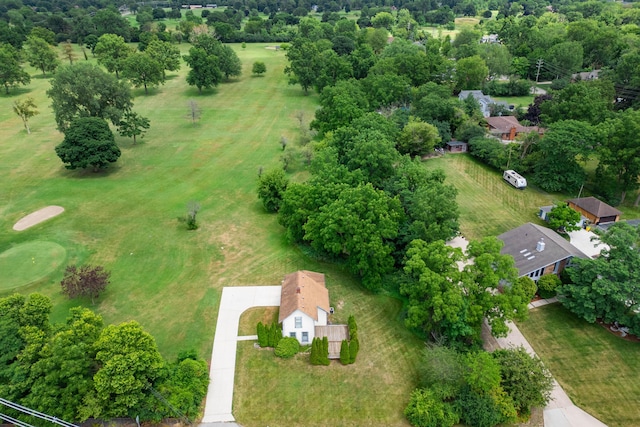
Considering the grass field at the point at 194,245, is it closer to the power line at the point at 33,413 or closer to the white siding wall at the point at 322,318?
the white siding wall at the point at 322,318

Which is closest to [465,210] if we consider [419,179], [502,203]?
[502,203]

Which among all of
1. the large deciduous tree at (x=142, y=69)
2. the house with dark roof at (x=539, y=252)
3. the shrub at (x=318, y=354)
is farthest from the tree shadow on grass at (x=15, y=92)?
the house with dark roof at (x=539, y=252)

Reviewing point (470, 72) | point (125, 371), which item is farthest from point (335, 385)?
point (470, 72)

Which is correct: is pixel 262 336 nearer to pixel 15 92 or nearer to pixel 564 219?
pixel 564 219

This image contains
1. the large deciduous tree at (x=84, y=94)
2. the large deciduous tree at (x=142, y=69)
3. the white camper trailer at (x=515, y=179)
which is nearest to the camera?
the white camper trailer at (x=515, y=179)

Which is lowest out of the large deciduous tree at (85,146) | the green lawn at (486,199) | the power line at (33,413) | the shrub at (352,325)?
the green lawn at (486,199)
